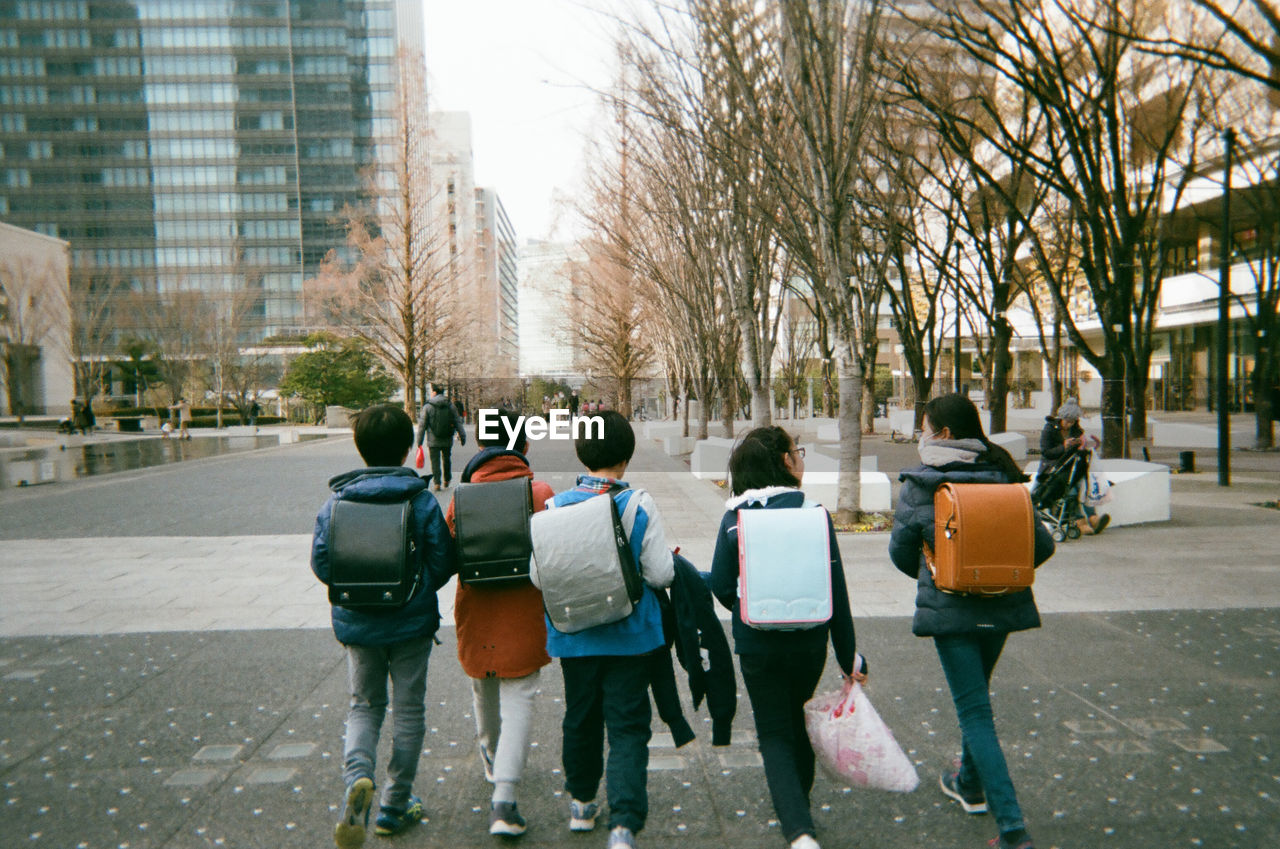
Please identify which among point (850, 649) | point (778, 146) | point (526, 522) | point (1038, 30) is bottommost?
point (850, 649)

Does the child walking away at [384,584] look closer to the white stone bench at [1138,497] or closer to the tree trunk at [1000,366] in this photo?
the white stone bench at [1138,497]

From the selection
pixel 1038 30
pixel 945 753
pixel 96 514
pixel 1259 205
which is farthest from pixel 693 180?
pixel 1259 205

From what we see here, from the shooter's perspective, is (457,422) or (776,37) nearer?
(776,37)

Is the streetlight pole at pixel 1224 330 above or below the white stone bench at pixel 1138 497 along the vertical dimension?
above

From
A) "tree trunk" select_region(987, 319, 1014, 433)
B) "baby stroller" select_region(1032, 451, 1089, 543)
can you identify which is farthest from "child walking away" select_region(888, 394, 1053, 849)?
"tree trunk" select_region(987, 319, 1014, 433)

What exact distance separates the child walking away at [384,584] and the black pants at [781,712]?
1.29 meters

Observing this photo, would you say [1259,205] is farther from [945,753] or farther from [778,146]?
[945,753]

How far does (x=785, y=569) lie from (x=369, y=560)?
1549 mm

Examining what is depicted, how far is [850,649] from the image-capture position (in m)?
3.15

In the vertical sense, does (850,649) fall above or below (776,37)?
below

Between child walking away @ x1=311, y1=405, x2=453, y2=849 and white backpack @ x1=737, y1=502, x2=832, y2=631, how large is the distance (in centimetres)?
122

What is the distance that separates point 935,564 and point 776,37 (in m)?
8.47

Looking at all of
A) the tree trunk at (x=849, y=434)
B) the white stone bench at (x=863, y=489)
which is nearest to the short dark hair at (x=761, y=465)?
the tree trunk at (x=849, y=434)

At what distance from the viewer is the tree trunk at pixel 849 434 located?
10438 millimetres
